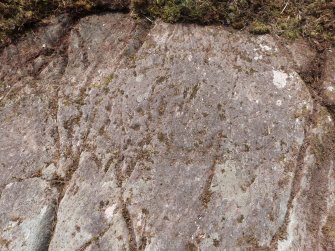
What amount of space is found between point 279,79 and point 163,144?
1315mm

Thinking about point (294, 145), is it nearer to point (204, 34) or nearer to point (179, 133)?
point (179, 133)

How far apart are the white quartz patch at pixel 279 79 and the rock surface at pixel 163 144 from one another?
0.05ft

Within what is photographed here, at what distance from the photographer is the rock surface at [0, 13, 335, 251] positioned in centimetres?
380

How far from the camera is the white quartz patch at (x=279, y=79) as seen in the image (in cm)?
418

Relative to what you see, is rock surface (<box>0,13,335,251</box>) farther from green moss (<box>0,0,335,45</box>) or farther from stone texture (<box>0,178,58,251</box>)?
green moss (<box>0,0,335,45</box>)

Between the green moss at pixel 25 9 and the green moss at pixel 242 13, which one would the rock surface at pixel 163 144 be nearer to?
the green moss at pixel 242 13

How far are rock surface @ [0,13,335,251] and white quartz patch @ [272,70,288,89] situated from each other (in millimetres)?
15

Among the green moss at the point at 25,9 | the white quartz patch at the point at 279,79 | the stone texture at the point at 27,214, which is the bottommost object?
the stone texture at the point at 27,214

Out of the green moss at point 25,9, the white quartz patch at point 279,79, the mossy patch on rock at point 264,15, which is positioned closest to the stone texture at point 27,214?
the green moss at point 25,9

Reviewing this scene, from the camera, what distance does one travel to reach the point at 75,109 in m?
4.34

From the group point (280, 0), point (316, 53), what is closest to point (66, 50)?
point (280, 0)

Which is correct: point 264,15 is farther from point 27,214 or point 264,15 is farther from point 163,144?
point 27,214

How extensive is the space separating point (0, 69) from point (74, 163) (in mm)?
1424

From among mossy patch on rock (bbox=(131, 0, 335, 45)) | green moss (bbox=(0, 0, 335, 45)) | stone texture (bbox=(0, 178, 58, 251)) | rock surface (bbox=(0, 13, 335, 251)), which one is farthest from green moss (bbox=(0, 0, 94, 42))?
stone texture (bbox=(0, 178, 58, 251))
